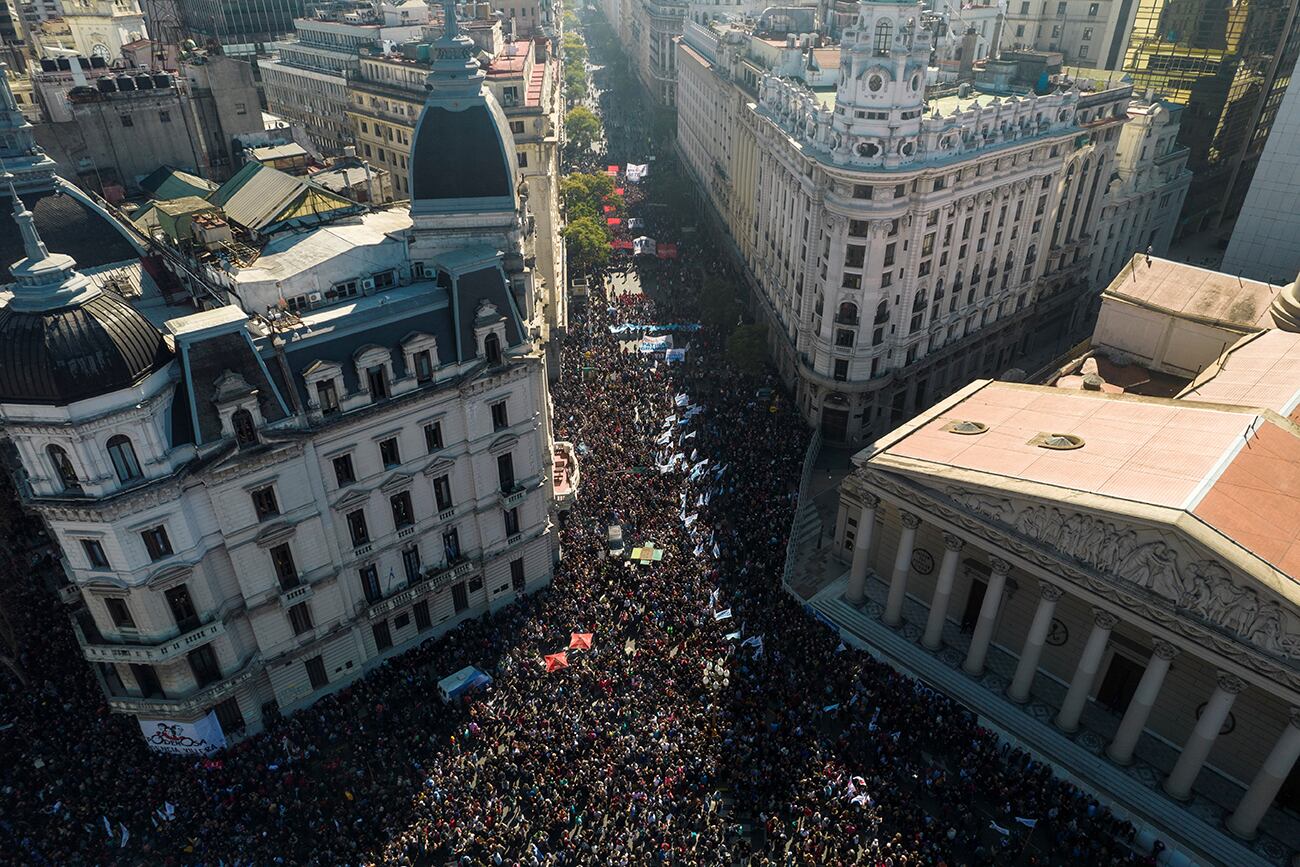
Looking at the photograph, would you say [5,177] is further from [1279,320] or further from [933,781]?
[1279,320]

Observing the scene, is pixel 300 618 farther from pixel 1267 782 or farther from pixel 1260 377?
pixel 1260 377

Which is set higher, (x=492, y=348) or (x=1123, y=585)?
(x=492, y=348)

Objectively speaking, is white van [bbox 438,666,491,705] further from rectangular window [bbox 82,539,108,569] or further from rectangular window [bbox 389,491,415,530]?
rectangular window [bbox 82,539,108,569]

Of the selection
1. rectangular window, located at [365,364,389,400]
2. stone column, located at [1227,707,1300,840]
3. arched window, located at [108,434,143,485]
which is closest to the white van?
rectangular window, located at [365,364,389,400]

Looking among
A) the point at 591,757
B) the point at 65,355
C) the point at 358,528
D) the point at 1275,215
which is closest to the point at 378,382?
the point at 358,528

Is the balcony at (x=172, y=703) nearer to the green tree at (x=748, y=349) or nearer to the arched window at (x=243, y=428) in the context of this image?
the arched window at (x=243, y=428)
